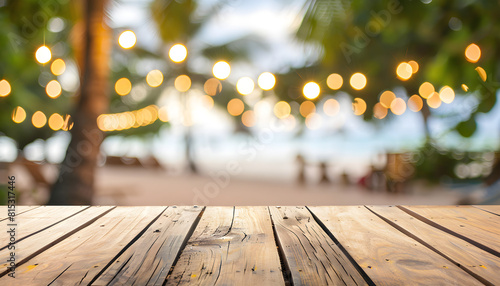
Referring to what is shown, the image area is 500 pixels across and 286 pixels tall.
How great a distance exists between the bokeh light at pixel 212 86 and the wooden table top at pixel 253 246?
17.0m

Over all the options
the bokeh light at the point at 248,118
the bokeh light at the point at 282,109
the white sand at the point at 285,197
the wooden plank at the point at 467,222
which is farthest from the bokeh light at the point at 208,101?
the wooden plank at the point at 467,222

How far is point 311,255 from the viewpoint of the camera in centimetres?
121

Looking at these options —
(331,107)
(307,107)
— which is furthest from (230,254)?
(331,107)

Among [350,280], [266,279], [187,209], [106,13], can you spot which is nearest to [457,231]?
[350,280]

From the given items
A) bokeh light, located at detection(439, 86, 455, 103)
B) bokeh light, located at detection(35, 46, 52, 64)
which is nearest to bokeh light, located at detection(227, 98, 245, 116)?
bokeh light, located at detection(35, 46, 52, 64)

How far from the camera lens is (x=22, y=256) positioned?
121 cm

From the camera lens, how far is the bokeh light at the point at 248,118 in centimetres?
2023

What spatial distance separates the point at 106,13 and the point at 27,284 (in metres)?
4.17

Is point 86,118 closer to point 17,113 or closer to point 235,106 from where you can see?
point 17,113

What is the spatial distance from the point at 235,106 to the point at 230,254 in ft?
60.3

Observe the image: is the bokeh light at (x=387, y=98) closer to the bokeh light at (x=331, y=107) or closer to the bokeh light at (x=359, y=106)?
the bokeh light at (x=359, y=106)

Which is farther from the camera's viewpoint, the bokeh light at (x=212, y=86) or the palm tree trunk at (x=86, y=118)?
the bokeh light at (x=212, y=86)

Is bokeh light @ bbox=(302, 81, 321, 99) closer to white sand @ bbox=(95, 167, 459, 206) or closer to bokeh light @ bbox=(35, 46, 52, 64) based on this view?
white sand @ bbox=(95, 167, 459, 206)

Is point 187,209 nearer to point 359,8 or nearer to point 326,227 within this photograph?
point 326,227
